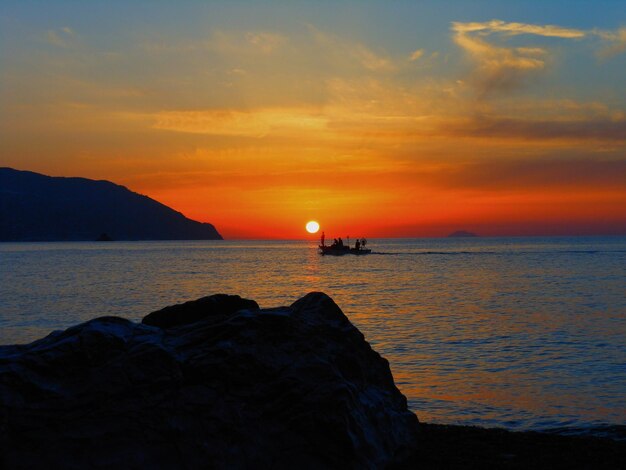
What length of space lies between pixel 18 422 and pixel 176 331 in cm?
230

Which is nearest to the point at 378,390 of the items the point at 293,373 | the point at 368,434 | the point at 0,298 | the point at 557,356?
the point at 368,434

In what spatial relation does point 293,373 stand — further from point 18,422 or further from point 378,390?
point 18,422

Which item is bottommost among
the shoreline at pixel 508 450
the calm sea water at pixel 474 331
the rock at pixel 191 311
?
the calm sea water at pixel 474 331

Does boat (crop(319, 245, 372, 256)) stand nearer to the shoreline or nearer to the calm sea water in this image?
the calm sea water

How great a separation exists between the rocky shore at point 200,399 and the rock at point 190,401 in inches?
0.4

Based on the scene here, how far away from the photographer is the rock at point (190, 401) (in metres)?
6.66

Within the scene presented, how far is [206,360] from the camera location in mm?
7555

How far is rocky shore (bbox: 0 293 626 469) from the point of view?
667 cm

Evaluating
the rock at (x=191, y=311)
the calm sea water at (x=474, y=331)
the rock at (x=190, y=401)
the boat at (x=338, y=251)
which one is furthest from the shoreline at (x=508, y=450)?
the boat at (x=338, y=251)

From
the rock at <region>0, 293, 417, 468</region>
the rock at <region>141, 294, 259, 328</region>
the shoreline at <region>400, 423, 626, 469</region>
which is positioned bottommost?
the shoreline at <region>400, 423, 626, 469</region>

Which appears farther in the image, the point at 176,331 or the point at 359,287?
the point at 359,287

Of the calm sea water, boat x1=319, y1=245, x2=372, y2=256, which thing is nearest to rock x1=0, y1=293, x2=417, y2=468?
the calm sea water

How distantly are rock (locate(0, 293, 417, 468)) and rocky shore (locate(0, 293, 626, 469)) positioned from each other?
0.01 metres

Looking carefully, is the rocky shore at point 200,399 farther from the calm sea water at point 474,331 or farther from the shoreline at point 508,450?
the calm sea water at point 474,331
